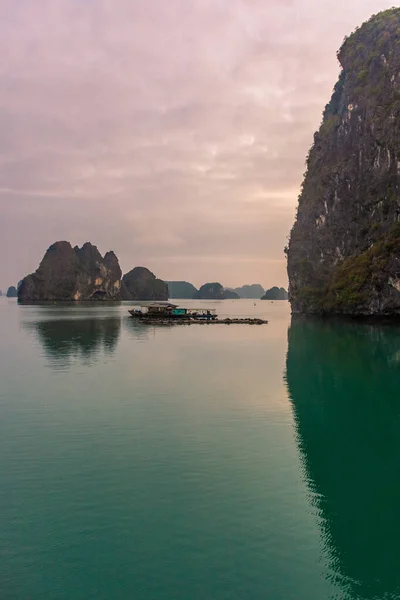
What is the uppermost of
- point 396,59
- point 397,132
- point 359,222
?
point 396,59

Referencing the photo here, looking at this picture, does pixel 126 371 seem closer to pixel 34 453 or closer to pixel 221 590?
pixel 34 453

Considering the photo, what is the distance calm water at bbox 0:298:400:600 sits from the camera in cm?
1139

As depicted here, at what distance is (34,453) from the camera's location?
790 inches

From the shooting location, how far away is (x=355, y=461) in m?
19.7

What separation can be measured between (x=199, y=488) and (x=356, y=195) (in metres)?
105

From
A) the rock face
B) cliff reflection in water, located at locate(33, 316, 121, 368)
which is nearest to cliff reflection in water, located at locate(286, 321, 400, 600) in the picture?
cliff reflection in water, located at locate(33, 316, 121, 368)

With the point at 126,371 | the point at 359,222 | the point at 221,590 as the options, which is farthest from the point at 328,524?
the point at 359,222

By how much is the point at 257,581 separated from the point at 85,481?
322 inches

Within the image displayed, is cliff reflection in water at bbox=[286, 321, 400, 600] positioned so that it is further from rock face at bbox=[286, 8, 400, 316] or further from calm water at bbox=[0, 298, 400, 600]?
rock face at bbox=[286, 8, 400, 316]

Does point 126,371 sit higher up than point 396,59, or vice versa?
point 396,59

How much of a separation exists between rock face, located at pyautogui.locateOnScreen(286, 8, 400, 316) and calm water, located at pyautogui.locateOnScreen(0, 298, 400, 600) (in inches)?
2281

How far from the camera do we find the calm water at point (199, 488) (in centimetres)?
1139

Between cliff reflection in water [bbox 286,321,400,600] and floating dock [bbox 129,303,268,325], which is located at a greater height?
floating dock [bbox 129,303,268,325]

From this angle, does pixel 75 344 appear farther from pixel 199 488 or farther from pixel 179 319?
pixel 179 319
